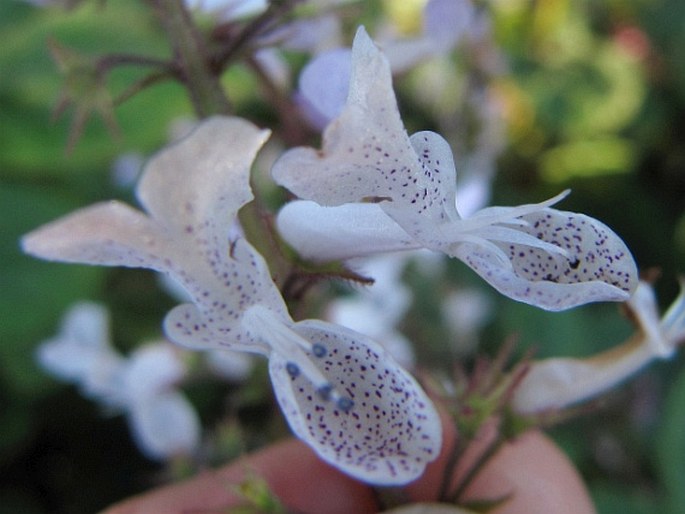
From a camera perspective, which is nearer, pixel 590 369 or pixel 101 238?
pixel 101 238

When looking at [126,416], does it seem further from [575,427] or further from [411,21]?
[411,21]

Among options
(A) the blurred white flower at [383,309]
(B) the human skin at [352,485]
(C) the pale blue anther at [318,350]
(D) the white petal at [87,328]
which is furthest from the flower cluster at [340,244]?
(D) the white petal at [87,328]

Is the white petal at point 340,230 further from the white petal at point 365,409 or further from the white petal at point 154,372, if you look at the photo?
the white petal at point 154,372

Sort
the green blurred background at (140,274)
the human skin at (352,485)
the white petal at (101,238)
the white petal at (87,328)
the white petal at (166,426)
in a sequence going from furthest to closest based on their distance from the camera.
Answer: the green blurred background at (140,274) → the white petal at (87,328) → the white petal at (166,426) → the human skin at (352,485) → the white petal at (101,238)

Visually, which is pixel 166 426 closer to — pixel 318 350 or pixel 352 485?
pixel 352 485

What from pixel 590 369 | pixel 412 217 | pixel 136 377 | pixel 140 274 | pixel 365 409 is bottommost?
pixel 140 274

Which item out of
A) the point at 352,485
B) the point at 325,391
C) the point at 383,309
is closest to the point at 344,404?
the point at 325,391

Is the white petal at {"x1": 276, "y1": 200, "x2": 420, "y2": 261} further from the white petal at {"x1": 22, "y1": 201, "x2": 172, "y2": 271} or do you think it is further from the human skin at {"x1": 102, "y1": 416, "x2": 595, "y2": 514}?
the human skin at {"x1": 102, "y1": 416, "x2": 595, "y2": 514}
